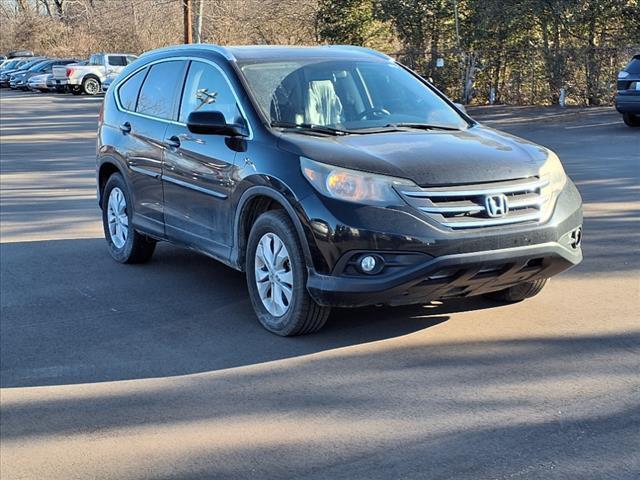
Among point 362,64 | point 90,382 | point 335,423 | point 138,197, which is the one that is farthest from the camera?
point 138,197

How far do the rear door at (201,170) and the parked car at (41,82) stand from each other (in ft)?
138

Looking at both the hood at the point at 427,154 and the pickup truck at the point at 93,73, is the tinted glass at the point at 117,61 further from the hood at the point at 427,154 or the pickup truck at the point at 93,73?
the hood at the point at 427,154

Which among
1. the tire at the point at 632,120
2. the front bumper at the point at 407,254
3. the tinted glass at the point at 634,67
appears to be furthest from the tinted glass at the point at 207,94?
the tire at the point at 632,120

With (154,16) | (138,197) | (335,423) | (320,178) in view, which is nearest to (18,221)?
(138,197)

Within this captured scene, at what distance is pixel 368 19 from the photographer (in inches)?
1451

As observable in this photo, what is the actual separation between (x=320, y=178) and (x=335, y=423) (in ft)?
5.42

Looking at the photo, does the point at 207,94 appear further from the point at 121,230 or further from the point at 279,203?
the point at 121,230

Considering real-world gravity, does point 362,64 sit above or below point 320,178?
above

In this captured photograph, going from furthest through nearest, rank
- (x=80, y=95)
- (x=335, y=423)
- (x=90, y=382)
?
1. (x=80, y=95)
2. (x=90, y=382)
3. (x=335, y=423)

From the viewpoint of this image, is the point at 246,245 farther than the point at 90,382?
Yes

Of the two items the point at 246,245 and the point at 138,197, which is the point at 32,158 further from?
the point at 246,245

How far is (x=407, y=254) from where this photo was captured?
538 cm

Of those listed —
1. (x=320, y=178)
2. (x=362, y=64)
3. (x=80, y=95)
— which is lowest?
(x=80, y=95)

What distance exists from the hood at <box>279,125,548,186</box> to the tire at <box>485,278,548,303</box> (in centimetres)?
95
